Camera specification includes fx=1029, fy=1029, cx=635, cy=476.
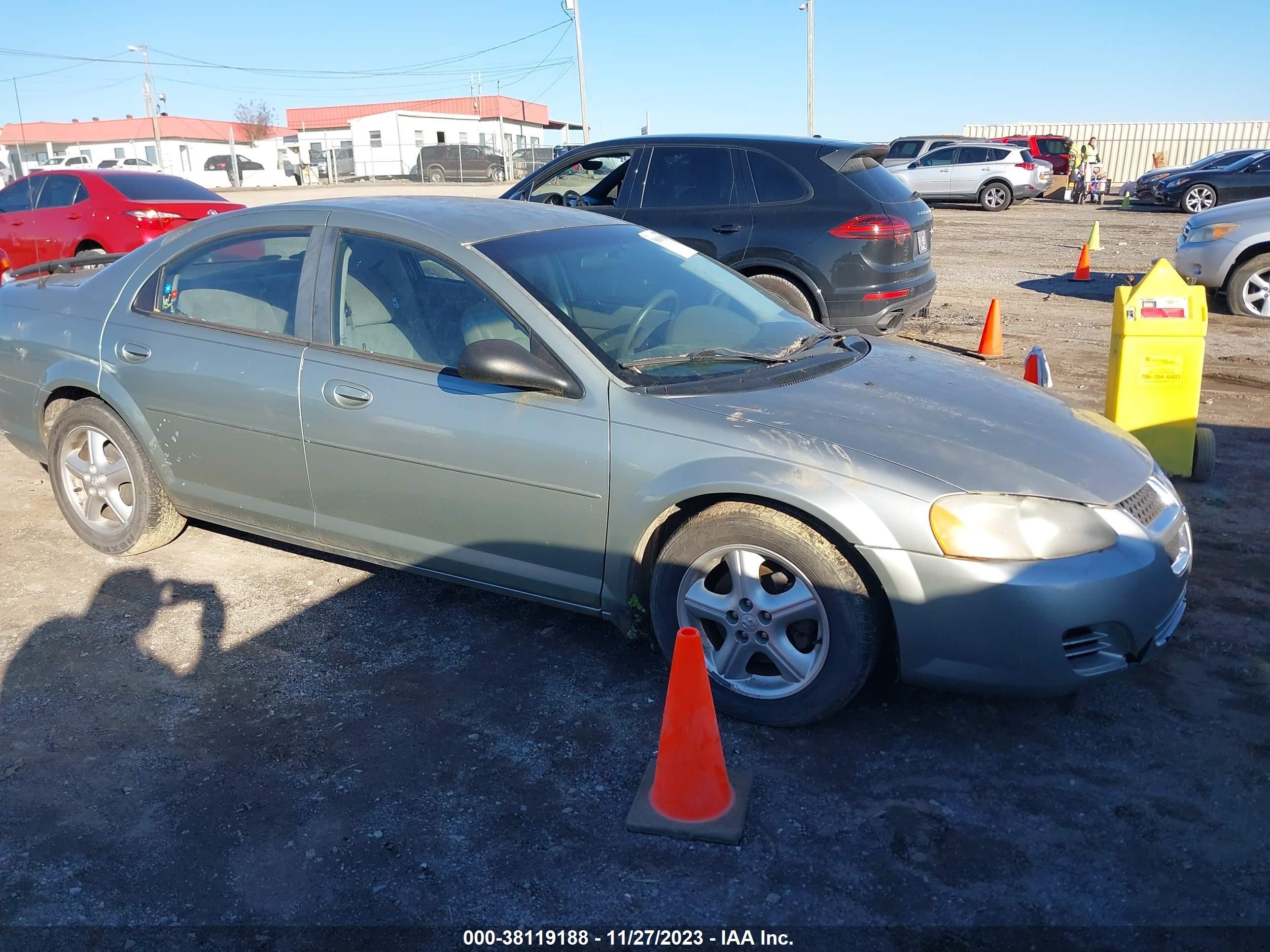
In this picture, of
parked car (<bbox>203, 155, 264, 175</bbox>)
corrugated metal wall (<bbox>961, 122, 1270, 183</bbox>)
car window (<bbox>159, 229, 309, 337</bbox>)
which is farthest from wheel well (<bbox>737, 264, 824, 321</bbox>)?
parked car (<bbox>203, 155, 264, 175</bbox>)

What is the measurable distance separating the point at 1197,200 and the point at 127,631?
84.6 feet

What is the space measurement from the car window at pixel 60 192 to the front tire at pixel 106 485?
782cm

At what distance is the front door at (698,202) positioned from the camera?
7801 mm

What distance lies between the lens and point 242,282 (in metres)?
4.40

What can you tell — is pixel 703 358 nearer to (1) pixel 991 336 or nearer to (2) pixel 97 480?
(2) pixel 97 480

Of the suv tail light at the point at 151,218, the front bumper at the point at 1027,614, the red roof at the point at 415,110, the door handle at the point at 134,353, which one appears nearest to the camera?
the front bumper at the point at 1027,614

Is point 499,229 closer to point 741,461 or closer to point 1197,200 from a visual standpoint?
point 741,461

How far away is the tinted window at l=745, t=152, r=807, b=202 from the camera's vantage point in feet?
25.5

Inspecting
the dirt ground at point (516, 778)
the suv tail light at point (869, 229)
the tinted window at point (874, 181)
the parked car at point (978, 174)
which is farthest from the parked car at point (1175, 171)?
the dirt ground at point (516, 778)

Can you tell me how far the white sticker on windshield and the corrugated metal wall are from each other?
123 ft

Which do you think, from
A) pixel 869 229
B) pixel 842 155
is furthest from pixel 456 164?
pixel 869 229

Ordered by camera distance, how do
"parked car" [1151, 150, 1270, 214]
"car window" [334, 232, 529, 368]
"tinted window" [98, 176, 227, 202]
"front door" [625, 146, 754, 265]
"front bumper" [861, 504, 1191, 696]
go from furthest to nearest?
1. "parked car" [1151, 150, 1270, 214]
2. "tinted window" [98, 176, 227, 202]
3. "front door" [625, 146, 754, 265]
4. "car window" [334, 232, 529, 368]
5. "front bumper" [861, 504, 1191, 696]

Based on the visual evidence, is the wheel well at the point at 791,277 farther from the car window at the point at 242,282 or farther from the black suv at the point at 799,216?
the car window at the point at 242,282

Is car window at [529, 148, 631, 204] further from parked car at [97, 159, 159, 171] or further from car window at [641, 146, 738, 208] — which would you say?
parked car at [97, 159, 159, 171]
